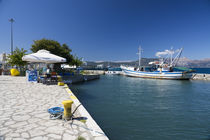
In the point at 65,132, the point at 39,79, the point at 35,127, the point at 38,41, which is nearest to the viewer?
the point at 65,132

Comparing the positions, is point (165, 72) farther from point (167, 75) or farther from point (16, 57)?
point (16, 57)

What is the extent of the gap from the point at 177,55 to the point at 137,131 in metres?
38.3

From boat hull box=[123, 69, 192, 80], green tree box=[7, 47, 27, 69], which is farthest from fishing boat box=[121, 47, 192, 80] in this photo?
green tree box=[7, 47, 27, 69]

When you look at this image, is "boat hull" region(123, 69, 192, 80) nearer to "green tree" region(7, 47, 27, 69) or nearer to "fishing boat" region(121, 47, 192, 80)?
"fishing boat" region(121, 47, 192, 80)

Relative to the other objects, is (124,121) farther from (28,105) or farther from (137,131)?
(28,105)

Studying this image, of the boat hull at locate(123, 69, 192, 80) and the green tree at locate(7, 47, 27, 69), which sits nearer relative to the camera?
the green tree at locate(7, 47, 27, 69)

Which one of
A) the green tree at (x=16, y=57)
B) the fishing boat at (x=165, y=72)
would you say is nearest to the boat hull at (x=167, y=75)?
the fishing boat at (x=165, y=72)

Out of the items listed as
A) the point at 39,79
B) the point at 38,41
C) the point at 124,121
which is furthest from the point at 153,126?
the point at 38,41

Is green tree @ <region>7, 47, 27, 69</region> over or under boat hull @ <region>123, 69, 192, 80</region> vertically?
over

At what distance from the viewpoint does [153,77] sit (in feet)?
108

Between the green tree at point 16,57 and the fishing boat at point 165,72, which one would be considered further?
the fishing boat at point 165,72

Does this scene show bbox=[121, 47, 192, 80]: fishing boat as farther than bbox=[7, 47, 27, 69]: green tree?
Yes

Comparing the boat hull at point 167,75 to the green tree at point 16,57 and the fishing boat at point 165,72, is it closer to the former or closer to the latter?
the fishing boat at point 165,72

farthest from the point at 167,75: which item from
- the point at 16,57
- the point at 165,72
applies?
the point at 16,57
